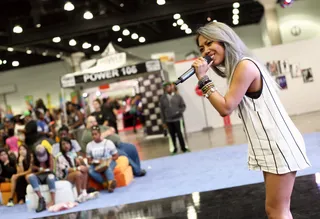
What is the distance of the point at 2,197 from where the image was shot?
6133 mm

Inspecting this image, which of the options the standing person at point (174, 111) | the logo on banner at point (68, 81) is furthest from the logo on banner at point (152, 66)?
the logo on banner at point (68, 81)

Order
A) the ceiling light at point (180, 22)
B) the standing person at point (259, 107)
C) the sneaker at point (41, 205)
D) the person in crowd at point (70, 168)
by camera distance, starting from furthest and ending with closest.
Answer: the ceiling light at point (180, 22) < the person in crowd at point (70, 168) < the sneaker at point (41, 205) < the standing person at point (259, 107)

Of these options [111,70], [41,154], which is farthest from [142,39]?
[41,154]

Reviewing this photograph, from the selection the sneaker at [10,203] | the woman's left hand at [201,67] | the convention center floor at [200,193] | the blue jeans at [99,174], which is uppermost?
the woman's left hand at [201,67]

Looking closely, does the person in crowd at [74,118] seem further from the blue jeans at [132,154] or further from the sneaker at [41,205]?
the sneaker at [41,205]

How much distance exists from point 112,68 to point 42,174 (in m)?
4.37

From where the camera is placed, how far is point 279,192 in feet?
5.76

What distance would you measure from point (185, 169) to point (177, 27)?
11.0 m

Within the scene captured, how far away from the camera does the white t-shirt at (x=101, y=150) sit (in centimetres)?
579

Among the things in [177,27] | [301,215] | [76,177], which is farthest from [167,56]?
[301,215]

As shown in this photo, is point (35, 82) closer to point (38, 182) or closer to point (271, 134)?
point (38, 182)

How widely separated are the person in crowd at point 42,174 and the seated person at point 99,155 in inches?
21.6

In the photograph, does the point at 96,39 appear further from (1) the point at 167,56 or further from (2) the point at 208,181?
(2) the point at 208,181

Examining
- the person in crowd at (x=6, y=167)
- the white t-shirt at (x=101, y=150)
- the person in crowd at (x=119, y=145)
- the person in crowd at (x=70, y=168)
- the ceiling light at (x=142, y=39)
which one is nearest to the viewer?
the person in crowd at (x=70, y=168)
